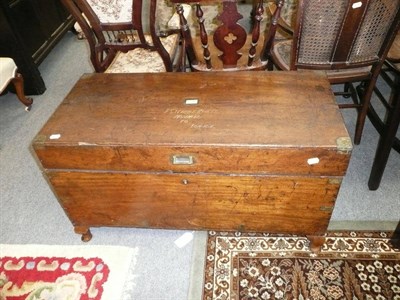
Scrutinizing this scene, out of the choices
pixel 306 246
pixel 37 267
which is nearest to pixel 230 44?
pixel 306 246

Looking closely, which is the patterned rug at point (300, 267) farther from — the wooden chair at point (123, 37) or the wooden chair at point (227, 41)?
the wooden chair at point (123, 37)

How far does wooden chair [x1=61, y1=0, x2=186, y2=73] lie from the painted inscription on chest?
2.05ft

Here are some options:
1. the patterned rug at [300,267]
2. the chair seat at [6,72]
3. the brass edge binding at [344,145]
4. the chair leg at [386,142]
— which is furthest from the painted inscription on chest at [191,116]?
the chair seat at [6,72]

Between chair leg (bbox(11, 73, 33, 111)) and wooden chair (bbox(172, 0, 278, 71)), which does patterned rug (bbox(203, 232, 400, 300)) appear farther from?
chair leg (bbox(11, 73, 33, 111))

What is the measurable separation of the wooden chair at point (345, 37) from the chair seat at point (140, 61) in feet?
2.04

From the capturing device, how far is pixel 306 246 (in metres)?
1.41

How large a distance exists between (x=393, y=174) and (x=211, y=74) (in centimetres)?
114

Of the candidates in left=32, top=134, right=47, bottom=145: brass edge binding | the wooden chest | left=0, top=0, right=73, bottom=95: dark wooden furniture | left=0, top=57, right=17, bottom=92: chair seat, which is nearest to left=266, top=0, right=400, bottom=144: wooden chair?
the wooden chest

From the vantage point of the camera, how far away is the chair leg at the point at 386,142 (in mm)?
1392

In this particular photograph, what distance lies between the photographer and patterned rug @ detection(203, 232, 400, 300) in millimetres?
1268

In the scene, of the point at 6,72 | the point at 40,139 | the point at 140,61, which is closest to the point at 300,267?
the point at 40,139

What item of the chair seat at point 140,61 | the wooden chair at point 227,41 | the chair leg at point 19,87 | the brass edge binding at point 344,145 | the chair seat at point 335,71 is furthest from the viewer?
the chair leg at point 19,87

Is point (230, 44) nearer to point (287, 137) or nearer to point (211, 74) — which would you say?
point (211, 74)

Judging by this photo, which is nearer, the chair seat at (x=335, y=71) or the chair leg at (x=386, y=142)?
the chair leg at (x=386, y=142)
